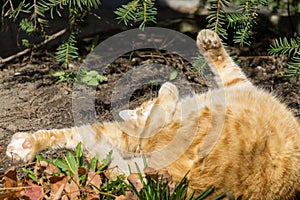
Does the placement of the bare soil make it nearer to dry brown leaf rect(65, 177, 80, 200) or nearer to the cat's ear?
the cat's ear

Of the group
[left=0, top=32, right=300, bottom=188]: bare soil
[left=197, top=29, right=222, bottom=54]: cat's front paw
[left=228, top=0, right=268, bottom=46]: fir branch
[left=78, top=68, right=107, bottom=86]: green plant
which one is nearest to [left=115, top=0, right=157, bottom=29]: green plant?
[left=197, top=29, right=222, bottom=54]: cat's front paw

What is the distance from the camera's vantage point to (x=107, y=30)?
429 centimetres

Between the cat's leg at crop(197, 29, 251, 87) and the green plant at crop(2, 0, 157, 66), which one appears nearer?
the green plant at crop(2, 0, 157, 66)

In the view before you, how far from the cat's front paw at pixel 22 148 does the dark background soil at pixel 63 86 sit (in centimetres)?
30

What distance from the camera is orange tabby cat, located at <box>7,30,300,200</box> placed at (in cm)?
234

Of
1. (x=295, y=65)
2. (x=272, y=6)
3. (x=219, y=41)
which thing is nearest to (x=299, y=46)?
(x=295, y=65)

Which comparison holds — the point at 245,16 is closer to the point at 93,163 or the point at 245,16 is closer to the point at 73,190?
the point at 93,163

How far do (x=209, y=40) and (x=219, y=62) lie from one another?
136 millimetres

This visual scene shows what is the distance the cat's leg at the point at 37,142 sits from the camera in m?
2.49

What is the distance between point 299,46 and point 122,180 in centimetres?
121

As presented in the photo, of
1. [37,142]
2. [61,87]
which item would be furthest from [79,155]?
[61,87]

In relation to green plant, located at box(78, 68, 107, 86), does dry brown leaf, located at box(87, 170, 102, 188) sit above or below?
above

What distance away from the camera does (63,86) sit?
11.5 ft

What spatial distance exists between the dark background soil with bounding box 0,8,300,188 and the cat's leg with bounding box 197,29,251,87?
398 mm
